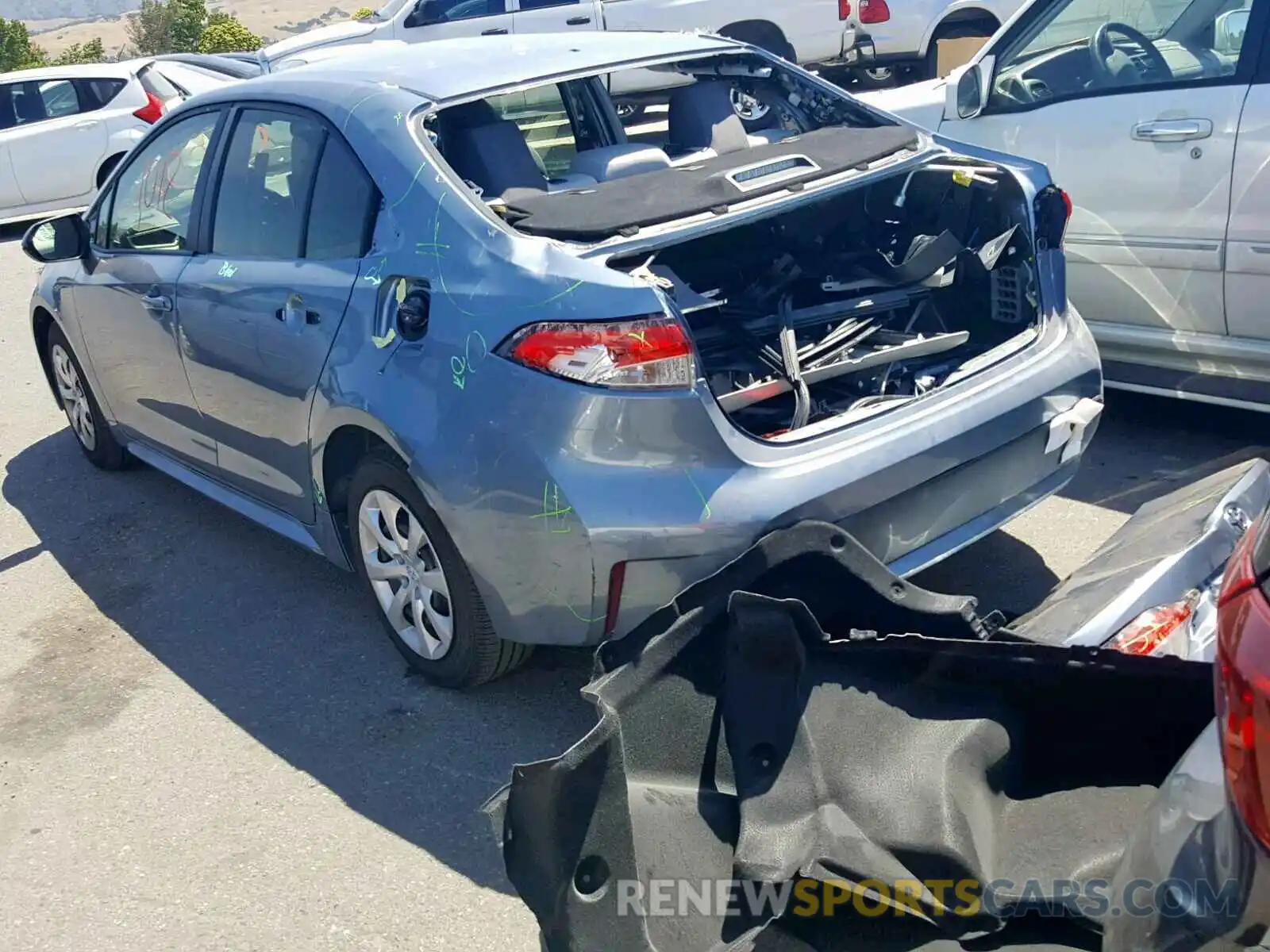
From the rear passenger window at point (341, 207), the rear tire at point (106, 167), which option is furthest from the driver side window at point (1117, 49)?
the rear tire at point (106, 167)

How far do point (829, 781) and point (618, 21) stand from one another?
11528 mm

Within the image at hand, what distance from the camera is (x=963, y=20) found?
13117 millimetres

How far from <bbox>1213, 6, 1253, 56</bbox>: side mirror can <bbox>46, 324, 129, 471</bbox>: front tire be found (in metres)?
4.67

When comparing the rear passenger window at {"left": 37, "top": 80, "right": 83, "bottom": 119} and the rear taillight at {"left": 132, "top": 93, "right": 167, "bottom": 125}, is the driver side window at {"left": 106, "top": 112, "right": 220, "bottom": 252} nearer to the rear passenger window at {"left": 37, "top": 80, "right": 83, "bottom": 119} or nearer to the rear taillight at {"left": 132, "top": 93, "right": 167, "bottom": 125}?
the rear taillight at {"left": 132, "top": 93, "right": 167, "bottom": 125}

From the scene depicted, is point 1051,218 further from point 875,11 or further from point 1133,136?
point 875,11

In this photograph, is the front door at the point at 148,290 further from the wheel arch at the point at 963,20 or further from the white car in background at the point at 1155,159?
the wheel arch at the point at 963,20

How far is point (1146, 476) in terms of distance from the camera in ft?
16.3

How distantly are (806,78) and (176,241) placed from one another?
2.31 meters

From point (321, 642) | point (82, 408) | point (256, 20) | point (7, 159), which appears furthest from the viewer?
point (256, 20)

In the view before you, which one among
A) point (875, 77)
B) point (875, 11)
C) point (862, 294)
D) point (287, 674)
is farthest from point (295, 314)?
point (875, 77)

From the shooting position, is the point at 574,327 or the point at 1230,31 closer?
the point at 574,327

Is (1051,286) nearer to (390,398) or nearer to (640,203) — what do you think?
(640,203)

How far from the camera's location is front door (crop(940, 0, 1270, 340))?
486 cm

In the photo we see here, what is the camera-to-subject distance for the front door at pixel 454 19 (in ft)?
41.9
